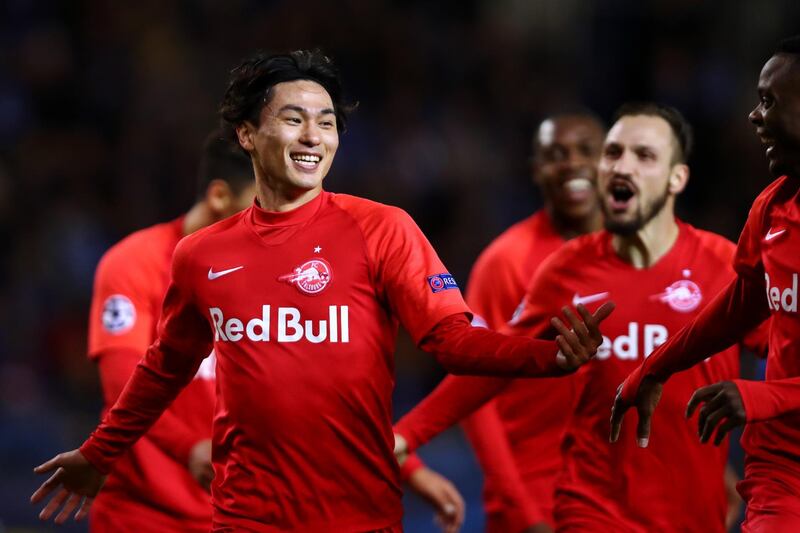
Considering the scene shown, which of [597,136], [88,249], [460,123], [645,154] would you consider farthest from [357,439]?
[460,123]

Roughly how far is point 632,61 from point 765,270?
7650mm

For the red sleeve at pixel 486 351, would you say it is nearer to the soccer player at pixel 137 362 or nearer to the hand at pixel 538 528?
the soccer player at pixel 137 362

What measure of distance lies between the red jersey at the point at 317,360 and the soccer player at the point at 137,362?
1.14 m

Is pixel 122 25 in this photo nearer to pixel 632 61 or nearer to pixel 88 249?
pixel 88 249

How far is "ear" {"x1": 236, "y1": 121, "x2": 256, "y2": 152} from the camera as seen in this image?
176 inches

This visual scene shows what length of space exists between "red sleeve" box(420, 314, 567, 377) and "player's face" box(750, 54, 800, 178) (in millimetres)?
992

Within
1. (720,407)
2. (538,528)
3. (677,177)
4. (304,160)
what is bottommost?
(538,528)

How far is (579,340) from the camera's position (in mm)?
3779

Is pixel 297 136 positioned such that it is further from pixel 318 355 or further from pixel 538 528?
pixel 538 528

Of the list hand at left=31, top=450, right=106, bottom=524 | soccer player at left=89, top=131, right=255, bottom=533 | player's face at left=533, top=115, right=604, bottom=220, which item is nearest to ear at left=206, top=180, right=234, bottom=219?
soccer player at left=89, top=131, right=255, bottom=533

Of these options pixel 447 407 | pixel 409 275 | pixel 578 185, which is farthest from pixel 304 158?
pixel 578 185

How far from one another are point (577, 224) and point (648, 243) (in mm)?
1080

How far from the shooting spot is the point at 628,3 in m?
11.9

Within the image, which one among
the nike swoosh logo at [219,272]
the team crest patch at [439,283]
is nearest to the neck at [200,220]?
the nike swoosh logo at [219,272]
